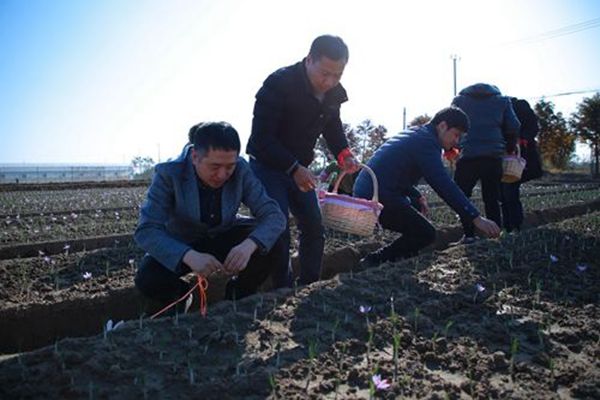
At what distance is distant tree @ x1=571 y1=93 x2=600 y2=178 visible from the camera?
27938 millimetres

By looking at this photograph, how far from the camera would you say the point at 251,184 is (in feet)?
10.6

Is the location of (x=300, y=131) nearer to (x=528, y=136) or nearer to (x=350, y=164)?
(x=350, y=164)

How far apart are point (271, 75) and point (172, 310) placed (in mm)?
1689

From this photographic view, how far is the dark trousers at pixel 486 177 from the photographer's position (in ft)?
18.8

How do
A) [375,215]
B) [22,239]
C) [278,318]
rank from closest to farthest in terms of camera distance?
[278,318], [375,215], [22,239]

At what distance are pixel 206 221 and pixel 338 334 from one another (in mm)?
1112

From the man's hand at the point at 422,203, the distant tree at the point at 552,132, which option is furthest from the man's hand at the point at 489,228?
the distant tree at the point at 552,132

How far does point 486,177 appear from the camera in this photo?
5777mm

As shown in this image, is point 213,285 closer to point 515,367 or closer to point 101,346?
point 101,346

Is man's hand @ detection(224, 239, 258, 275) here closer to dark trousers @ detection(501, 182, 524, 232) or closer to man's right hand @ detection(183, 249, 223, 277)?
man's right hand @ detection(183, 249, 223, 277)

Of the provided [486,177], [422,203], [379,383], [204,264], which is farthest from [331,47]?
[486,177]

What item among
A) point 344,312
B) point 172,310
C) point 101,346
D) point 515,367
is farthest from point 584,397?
point 172,310

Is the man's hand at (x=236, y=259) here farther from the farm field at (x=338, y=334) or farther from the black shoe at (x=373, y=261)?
the black shoe at (x=373, y=261)

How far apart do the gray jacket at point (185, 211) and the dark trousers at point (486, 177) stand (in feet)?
10.9
